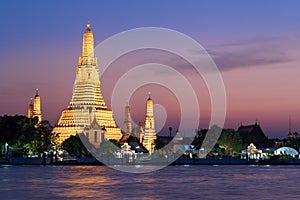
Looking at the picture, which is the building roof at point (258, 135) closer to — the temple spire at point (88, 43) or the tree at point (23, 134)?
the temple spire at point (88, 43)

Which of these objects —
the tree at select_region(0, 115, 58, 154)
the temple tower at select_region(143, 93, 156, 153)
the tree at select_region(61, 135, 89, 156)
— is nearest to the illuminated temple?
the tree at select_region(61, 135, 89, 156)

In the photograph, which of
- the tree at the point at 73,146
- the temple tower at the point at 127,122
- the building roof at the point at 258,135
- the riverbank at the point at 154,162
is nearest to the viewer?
the riverbank at the point at 154,162

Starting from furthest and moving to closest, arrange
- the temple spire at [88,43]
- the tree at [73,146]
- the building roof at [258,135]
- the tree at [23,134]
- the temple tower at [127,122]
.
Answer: the temple tower at [127,122]
the building roof at [258,135]
the temple spire at [88,43]
the tree at [73,146]
the tree at [23,134]

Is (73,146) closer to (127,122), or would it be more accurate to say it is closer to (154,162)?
(154,162)

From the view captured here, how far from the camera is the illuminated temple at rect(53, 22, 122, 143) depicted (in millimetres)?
122250

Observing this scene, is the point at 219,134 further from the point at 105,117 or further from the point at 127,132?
the point at 127,132

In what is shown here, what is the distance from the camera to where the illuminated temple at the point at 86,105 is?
401 feet

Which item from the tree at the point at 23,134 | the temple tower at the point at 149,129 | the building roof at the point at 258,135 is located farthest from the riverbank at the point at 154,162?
the temple tower at the point at 149,129

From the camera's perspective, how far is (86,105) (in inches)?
4911

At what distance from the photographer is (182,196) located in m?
31.9

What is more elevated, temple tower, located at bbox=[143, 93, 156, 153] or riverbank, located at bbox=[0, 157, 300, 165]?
temple tower, located at bbox=[143, 93, 156, 153]

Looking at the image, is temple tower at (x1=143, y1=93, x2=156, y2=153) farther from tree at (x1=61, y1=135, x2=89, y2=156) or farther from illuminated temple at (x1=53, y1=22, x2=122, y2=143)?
tree at (x1=61, y1=135, x2=89, y2=156)

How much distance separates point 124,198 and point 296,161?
76.3 metres

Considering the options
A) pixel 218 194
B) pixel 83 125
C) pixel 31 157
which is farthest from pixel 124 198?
pixel 83 125
